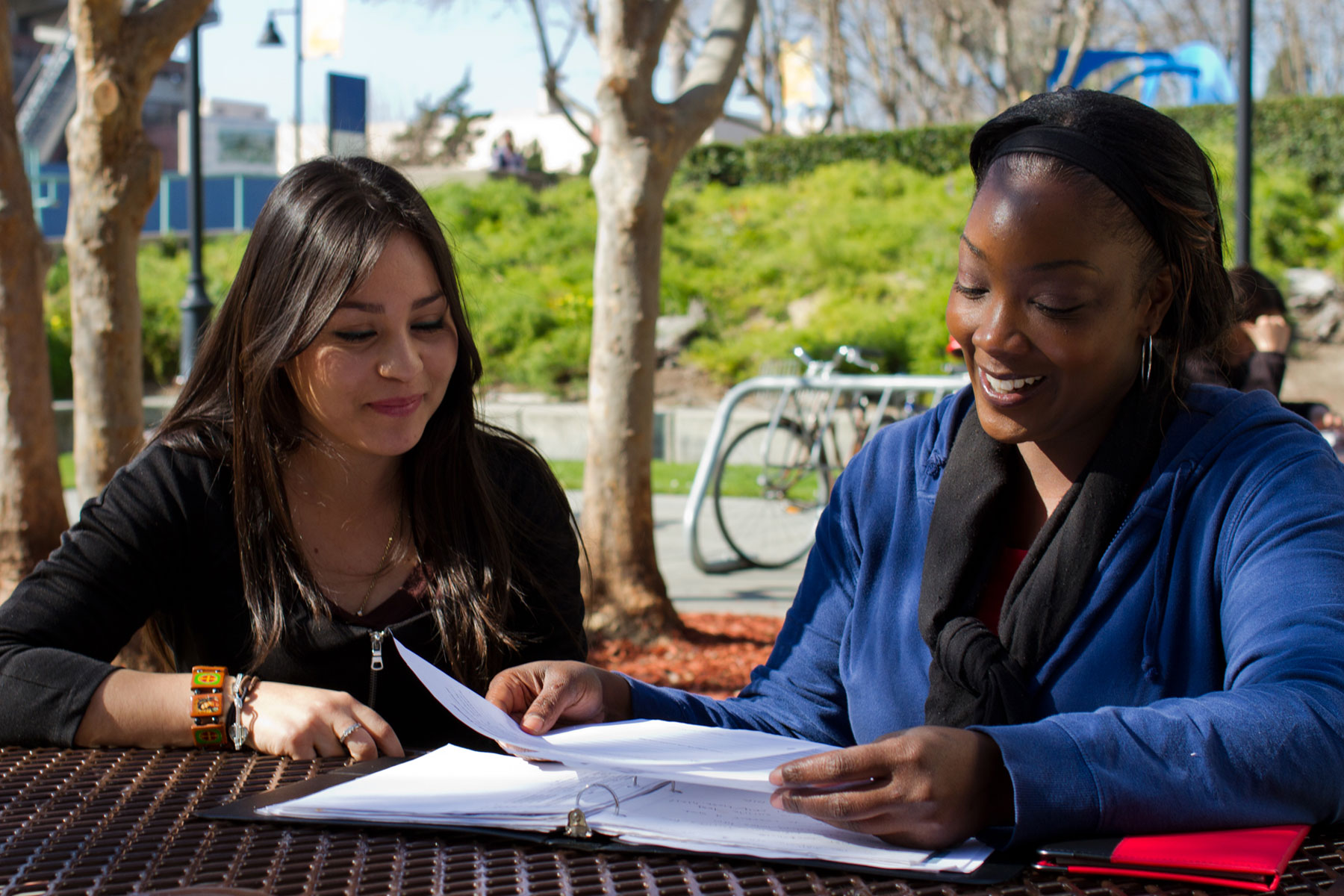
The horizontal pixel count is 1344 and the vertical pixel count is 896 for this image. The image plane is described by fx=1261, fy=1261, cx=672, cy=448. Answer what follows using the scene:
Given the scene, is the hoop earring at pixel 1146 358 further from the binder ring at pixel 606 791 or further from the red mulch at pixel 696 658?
the red mulch at pixel 696 658

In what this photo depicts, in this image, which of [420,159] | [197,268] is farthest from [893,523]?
[420,159]

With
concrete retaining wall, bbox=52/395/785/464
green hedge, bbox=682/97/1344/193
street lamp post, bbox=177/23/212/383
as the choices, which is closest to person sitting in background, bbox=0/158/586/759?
street lamp post, bbox=177/23/212/383

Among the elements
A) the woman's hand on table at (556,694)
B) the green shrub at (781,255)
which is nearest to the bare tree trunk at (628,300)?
the woman's hand on table at (556,694)

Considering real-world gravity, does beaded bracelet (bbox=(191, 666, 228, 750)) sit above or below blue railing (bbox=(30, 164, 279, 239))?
below

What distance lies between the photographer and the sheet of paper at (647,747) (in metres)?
1.34

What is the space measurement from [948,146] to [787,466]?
1247 cm

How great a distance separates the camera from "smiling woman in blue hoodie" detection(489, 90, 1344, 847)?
4.14ft

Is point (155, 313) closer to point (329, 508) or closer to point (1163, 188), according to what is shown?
point (329, 508)

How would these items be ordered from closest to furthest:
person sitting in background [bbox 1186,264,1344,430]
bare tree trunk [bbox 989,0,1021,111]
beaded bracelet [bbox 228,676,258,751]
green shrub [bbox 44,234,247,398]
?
beaded bracelet [bbox 228,676,258,751]
person sitting in background [bbox 1186,264,1344,430]
green shrub [bbox 44,234,247,398]
bare tree trunk [bbox 989,0,1021,111]

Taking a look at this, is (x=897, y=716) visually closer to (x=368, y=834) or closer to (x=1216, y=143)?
(x=368, y=834)

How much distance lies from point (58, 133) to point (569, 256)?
82.2ft

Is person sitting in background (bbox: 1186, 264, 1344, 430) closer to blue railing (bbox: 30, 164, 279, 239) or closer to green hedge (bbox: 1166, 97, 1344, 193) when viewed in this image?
green hedge (bbox: 1166, 97, 1344, 193)

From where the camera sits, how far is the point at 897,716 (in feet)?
6.05

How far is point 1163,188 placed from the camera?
1.65 meters
